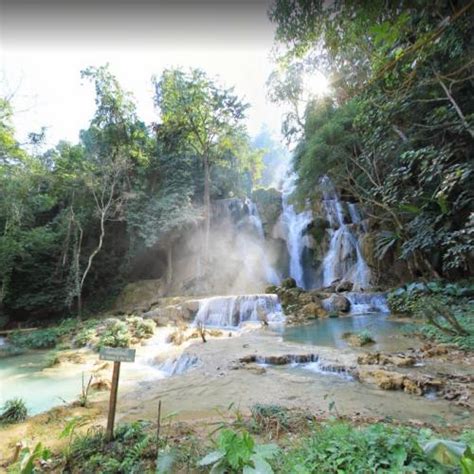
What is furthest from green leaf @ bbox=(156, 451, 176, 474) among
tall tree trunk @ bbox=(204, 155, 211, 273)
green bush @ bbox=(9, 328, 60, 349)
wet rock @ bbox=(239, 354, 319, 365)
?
tall tree trunk @ bbox=(204, 155, 211, 273)

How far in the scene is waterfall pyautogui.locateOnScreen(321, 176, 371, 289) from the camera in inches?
557

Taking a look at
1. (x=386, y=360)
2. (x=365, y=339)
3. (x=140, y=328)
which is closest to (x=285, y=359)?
(x=386, y=360)

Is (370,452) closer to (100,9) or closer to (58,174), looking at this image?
(100,9)

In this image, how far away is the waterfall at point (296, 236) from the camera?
17.4 metres

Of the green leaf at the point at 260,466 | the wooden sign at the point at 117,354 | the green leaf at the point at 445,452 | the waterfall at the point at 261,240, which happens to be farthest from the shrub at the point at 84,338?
the waterfall at the point at 261,240

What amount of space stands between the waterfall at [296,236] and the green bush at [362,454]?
597 inches

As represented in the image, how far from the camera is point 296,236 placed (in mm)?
17969

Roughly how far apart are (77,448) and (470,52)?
22.3ft

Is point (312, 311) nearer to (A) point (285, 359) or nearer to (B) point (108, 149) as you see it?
(A) point (285, 359)

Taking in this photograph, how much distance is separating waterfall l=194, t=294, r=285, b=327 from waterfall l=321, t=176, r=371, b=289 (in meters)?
4.37

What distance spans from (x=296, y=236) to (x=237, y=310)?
7854mm

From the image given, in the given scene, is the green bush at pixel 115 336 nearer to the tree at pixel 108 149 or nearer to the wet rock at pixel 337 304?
the tree at pixel 108 149

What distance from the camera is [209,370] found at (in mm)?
5520

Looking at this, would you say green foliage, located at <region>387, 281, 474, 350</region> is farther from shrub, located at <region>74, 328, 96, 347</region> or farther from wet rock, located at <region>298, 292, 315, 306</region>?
shrub, located at <region>74, 328, 96, 347</region>
